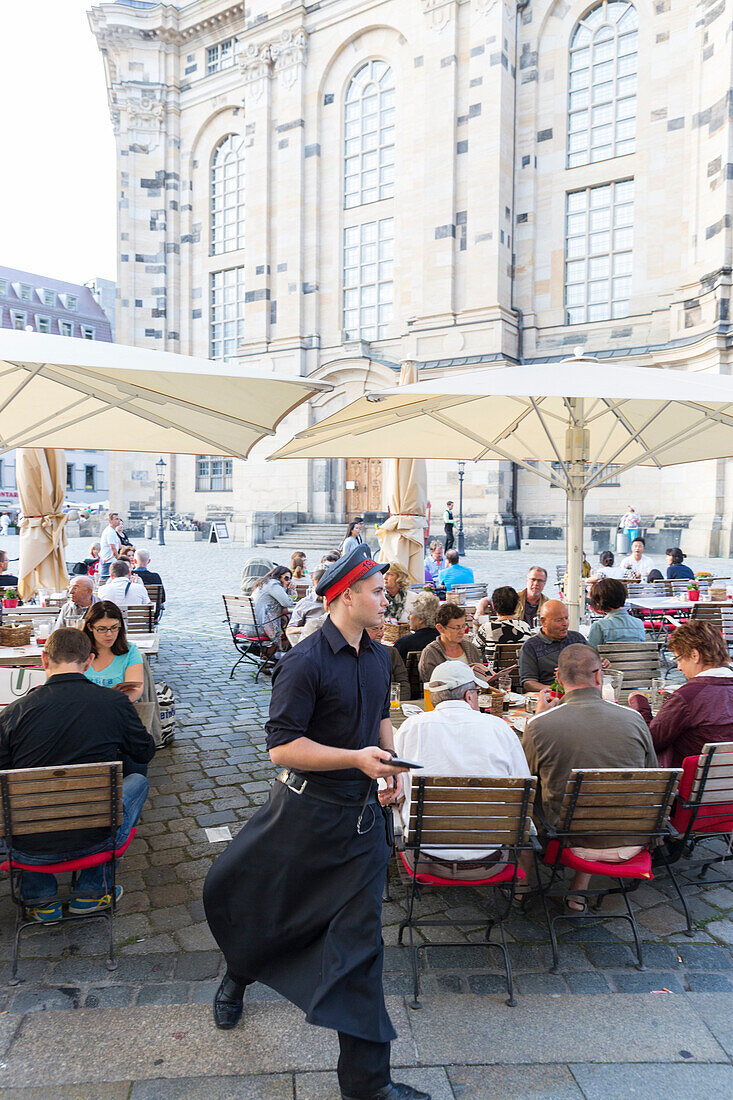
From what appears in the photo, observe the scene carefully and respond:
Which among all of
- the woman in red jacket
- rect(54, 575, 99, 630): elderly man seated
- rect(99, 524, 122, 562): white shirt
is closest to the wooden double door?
rect(99, 524, 122, 562): white shirt

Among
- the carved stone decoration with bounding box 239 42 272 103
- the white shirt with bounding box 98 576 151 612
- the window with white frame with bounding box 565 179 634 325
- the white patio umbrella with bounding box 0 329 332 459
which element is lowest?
the white shirt with bounding box 98 576 151 612

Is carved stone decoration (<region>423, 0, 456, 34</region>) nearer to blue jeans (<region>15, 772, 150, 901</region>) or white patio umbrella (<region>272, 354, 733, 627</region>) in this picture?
white patio umbrella (<region>272, 354, 733, 627</region>)

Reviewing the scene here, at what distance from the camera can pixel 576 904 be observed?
11.6 ft

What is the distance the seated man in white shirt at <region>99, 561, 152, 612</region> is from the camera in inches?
299

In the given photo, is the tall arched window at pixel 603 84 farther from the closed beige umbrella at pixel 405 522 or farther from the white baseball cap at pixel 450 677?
the white baseball cap at pixel 450 677

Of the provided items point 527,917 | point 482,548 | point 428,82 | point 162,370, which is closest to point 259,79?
point 428,82

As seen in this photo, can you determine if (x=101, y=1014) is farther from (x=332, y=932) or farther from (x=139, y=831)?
(x=139, y=831)

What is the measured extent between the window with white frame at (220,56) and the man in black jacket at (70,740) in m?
36.2

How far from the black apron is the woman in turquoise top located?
229 cm

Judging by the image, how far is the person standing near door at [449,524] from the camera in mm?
22703

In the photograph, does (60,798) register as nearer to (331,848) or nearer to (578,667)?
(331,848)

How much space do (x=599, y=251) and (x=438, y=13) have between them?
31.9 ft

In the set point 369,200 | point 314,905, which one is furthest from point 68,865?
point 369,200

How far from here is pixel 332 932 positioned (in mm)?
2262
